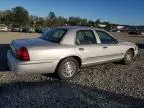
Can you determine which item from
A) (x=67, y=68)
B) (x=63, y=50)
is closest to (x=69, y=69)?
(x=67, y=68)

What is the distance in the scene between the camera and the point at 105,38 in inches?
287

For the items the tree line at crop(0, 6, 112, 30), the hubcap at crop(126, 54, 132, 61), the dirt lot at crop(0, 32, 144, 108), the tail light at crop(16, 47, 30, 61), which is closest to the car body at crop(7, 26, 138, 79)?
the tail light at crop(16, 47, 30, 61)

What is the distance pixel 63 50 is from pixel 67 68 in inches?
22.8

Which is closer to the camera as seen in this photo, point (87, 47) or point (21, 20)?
point (87, 47)

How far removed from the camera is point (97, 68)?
7.62 m

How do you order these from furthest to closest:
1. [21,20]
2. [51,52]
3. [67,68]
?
1. [21,20]
2. [67,68]
3. [51,52]

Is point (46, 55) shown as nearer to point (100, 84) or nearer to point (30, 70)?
point (30, 70)

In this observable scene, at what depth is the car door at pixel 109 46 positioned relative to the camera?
23.2 ft

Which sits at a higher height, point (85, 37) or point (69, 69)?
point (85, 37)

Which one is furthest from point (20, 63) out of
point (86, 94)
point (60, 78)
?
point (86, 94)

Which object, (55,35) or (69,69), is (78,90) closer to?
(69,69)

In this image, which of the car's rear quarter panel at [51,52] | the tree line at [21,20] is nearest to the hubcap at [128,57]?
the car's rear quarter panel at [51,52]

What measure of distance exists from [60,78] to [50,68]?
0.51 metres

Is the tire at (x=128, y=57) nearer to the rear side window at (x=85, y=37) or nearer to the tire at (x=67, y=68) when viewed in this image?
the rear side window at (x=85, y=37)
